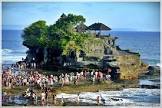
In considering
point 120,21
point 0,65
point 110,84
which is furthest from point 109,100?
point 0,65

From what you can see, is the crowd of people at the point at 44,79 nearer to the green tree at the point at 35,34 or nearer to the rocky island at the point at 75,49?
the rocky island at the point at 75,49

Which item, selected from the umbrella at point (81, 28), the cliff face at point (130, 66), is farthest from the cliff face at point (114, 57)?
the umbrella at point (81, 28)

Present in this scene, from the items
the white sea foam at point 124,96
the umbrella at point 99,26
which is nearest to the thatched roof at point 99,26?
the umbrella at point 99,26

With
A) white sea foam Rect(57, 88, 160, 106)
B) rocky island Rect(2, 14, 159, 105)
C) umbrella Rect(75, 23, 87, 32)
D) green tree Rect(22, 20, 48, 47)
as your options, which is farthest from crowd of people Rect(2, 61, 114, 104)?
umbrella Rect(75, 23, 87, 32)

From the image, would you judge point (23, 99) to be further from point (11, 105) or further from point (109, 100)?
point (109, 100)

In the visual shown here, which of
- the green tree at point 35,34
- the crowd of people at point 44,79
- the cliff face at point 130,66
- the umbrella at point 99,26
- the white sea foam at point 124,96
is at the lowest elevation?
the white sea foam at point 124,96

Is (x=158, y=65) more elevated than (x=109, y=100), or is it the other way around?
(x=158, y=65)

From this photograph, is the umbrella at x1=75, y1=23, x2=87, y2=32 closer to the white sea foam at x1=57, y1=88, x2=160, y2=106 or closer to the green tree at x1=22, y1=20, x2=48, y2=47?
the green tree at x1=22, y1=20, x2=48, y2=47

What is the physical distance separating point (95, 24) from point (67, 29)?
0.25 meters

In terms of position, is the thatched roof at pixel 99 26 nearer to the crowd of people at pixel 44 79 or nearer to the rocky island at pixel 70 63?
the rocky island at pixel 70 63

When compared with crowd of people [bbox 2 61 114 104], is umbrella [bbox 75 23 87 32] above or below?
above

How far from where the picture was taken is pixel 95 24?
2.86 meters

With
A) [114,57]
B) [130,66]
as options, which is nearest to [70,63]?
[114,57]

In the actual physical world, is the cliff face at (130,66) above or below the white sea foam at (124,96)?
above
